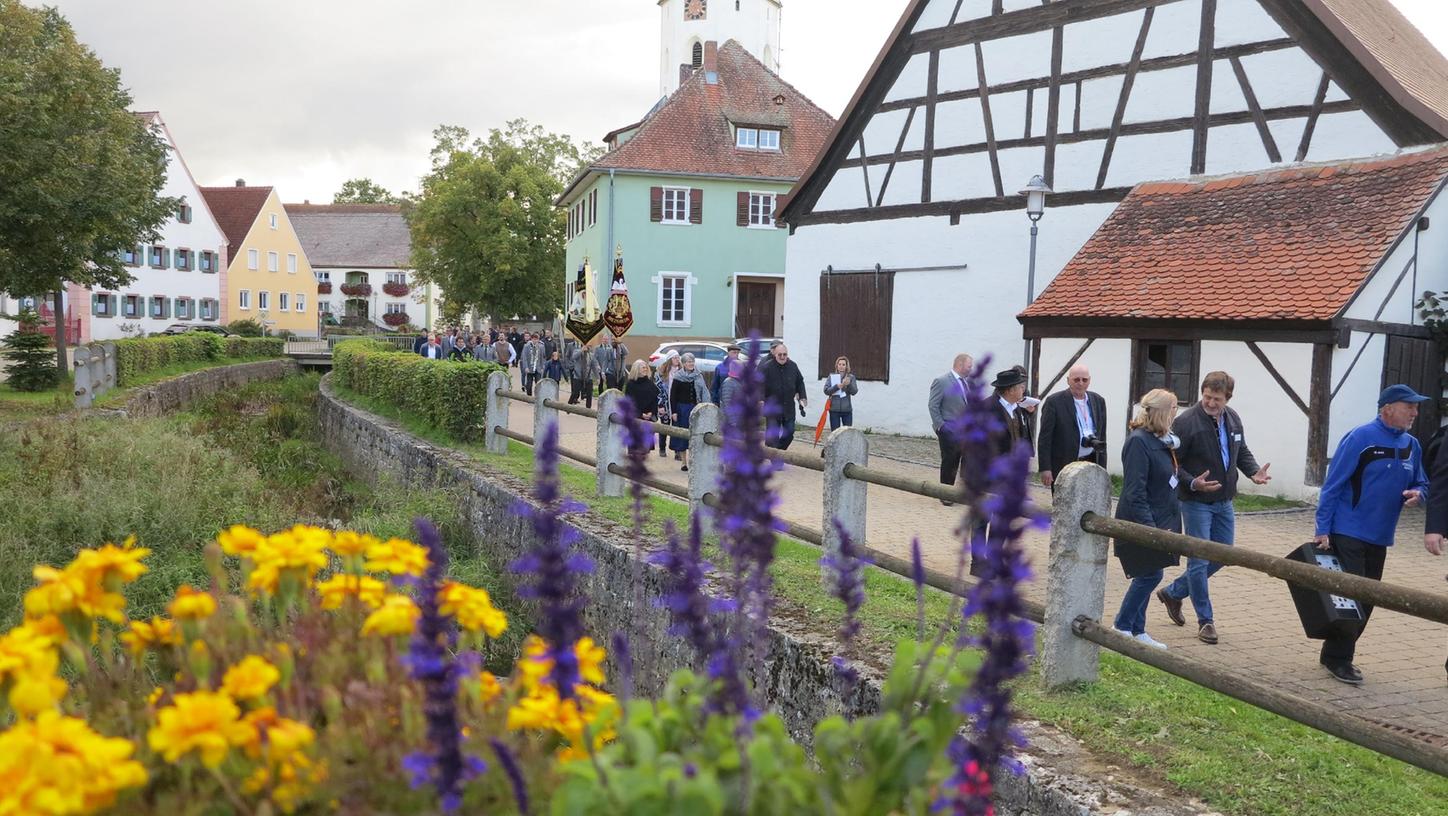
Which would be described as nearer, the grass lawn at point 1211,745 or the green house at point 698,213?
the grass lawn at point 1211,745

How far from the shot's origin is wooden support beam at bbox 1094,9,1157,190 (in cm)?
1688

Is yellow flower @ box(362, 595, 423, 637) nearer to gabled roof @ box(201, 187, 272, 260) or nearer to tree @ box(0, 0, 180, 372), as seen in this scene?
tree @ box(0, 0, 180, 372)

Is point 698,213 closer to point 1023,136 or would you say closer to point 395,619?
point 1023,136

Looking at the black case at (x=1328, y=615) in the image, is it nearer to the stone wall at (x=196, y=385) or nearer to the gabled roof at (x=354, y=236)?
the stone wall at (x=196, y=385)

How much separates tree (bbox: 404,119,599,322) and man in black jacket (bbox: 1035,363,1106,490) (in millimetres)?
43758

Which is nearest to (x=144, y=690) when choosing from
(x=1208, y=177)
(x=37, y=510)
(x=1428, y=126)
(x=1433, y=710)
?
(x=1433, y=710)

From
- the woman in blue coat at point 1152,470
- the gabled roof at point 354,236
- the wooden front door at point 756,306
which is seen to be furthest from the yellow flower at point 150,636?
the gabled roof at point 354,236

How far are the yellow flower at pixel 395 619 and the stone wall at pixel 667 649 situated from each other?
62cm

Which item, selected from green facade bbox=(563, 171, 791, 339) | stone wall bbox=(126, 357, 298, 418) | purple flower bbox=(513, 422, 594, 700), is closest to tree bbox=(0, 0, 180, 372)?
stone wall bbox=(126, 357, 298, 418)

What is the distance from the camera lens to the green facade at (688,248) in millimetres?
37750

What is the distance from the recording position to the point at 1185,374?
15.2m

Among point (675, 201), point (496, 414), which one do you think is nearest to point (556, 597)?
point (496, 414)

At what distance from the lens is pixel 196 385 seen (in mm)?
27750

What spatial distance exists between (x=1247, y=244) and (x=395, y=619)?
15.1 m
